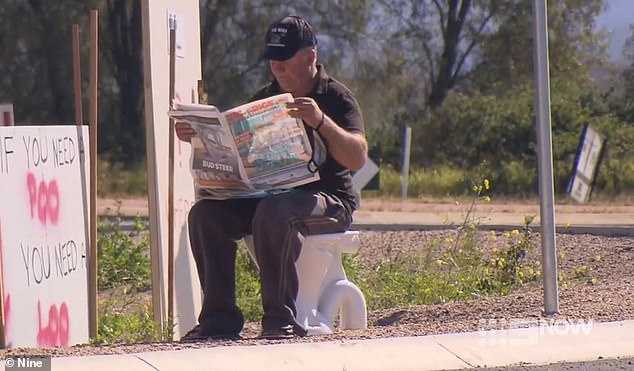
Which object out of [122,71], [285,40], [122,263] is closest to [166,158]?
[285,40]

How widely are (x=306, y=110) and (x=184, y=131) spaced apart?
0.79 metres

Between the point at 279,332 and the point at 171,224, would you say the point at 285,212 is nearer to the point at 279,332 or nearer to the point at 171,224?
the point at 279,332

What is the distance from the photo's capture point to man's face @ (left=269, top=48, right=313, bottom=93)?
21.8ft

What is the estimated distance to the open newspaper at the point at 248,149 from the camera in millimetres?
6238

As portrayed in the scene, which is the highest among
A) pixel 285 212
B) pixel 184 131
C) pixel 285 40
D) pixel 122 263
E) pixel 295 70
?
pixel 285 40

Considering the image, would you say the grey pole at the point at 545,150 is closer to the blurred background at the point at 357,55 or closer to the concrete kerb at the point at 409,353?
the concrete kerb at the point at 409,353

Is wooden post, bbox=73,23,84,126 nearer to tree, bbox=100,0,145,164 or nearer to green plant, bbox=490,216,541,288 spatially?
green plant, bbox=490,216,541,288

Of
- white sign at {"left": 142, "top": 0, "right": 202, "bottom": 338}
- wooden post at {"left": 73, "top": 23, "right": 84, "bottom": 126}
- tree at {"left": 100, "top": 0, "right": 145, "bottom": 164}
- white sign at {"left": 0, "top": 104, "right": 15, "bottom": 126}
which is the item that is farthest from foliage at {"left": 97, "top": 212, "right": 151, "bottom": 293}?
tree at {"left": 100, "top": 0, "right": 145, "bottom": 164}

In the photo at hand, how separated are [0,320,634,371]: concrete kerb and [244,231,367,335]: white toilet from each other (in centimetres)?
75

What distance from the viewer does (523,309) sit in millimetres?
7160

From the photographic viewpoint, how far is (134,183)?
2709 cm

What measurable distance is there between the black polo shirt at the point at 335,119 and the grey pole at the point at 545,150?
0.95 metres

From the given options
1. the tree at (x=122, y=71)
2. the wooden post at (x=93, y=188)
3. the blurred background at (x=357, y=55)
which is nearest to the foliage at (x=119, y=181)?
the blurred background at (x=357, y=55)

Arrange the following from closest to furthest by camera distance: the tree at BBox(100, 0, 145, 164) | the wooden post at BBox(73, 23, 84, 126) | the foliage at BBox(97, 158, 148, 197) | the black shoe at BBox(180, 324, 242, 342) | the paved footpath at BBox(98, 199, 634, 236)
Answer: the black shoe at BBox(180, 324, 242, 342) → the wooden post at BBox(73, 23, 84, 126) → the paved footpath at BBox(98, 199, 634, 236) → the foliage at BBox(97, 158, 148, 197) → the tree at BBox(100, 0, 145, 164)
